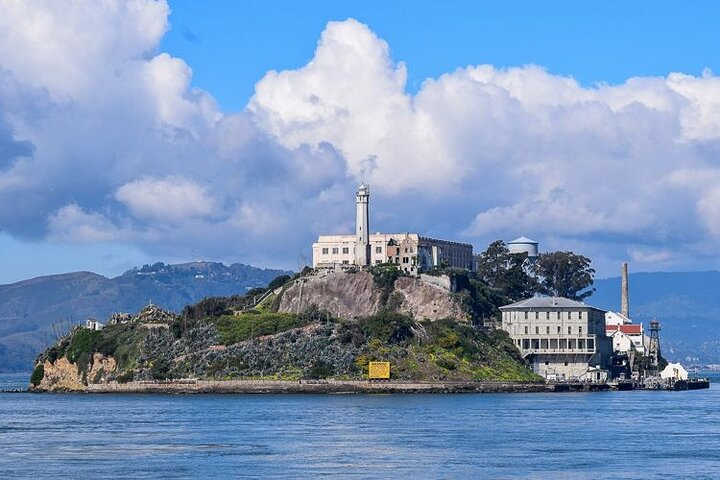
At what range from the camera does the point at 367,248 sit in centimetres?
17125

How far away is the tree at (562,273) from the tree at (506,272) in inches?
79.0

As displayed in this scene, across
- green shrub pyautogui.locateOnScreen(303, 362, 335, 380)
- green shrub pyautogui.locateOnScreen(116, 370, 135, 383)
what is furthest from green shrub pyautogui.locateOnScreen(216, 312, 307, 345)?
green shrub pyautogui.locateOnScreen(116, 370, 135, 383)

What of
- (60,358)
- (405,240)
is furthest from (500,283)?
(60,358)

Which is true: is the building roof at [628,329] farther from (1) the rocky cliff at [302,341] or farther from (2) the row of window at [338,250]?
(1) the rocky cliff at [302,341]

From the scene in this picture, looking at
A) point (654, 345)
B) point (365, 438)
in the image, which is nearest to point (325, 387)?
point (365, 438)

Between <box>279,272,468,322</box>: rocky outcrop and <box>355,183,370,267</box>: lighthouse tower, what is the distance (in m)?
8.50

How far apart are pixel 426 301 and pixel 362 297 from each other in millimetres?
6974

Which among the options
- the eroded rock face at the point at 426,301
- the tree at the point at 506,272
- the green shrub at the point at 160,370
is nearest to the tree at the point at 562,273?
the tree at the point at 506,272

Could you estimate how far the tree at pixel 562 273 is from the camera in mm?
182875

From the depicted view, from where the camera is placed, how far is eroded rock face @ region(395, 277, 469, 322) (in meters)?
156

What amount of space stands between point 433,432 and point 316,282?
73.8m

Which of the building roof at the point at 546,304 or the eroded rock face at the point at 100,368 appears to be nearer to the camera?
the eroded rock face at the point at 100,368

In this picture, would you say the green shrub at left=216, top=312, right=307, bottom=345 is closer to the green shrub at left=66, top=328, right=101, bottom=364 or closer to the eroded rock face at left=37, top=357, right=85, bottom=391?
the green shrub at left=66, top=328, right=101, bottom=364

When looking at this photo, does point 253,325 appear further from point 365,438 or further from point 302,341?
point 365,438
